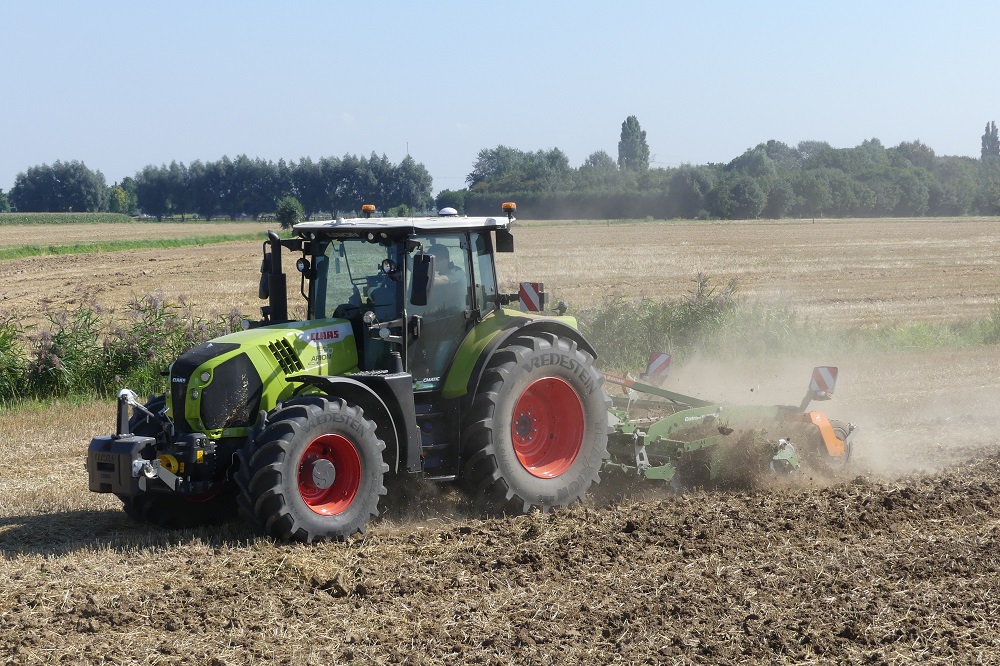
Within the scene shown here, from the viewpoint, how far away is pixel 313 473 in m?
6.40

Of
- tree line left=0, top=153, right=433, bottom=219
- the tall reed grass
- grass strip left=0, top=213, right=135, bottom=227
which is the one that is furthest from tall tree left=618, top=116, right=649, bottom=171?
the tall reed grass

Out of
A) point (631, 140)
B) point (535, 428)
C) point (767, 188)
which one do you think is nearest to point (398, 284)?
point (535, 428)

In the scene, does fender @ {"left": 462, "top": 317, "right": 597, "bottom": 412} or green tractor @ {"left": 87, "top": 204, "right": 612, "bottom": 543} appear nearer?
green tractor @ {"left": 87, "top": 204, "right": 612, "bottom": 543}

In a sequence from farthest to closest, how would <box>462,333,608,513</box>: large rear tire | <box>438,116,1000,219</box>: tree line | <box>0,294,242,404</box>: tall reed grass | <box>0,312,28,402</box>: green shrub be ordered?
<box>438,116,1000,219</box>: tree line
<box>0,294,242,404</box>: tall reed grass
<box>0,312,28,402</box>: green shrub
<box>462,333,608,513</box>: large rear tire

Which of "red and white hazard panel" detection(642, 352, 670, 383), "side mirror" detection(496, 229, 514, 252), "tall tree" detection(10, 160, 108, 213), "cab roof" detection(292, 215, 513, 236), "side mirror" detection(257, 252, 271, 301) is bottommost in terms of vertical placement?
"red and white hazard panel" detection(642, 352, 670, 383)

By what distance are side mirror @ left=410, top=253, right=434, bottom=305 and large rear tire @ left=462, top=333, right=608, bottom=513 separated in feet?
2.71

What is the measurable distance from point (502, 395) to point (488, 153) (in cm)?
6507

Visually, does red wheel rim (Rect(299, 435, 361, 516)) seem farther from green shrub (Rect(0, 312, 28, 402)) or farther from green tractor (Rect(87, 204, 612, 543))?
green shrub (Rect(0, 312, 28, 402))

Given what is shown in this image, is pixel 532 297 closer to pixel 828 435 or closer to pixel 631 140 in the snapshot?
pixel 828 435

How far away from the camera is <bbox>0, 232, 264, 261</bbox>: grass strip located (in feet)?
135

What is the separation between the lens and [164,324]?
12.6 metres

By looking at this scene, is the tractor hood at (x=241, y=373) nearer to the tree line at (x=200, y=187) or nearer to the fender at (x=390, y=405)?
the fender at (x=390, y=405)

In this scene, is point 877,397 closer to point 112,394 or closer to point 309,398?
point 309,398

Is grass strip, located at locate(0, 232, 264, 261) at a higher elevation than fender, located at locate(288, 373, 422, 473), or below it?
higher
